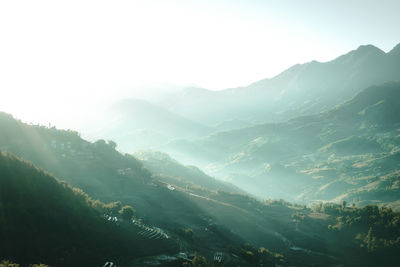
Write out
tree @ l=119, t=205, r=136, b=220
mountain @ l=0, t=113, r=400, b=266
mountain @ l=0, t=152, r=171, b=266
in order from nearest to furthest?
1. mountain @ l=0, t=152, r=171, b=266
2. mountain @ l=0, t=113, r=400, b=266
3. tree @ l=119, t=205, r=136, b=220

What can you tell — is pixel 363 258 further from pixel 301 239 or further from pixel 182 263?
pixel 182 263

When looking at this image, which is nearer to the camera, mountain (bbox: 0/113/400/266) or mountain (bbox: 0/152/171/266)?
mountain (bbox: 0/152/171/266)

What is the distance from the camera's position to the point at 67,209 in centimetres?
9469

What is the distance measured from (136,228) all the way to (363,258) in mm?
146909

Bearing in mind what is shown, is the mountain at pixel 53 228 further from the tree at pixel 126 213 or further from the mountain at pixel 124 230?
the tree at pixel 126 213

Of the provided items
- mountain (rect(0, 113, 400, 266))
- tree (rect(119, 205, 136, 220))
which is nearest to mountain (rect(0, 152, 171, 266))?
mountain (rect(0, 113, 400, 266))

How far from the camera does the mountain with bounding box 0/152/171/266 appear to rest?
221 feet

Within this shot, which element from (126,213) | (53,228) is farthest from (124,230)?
(53,228)

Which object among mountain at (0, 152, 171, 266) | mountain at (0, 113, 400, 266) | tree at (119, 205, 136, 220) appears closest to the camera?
mountain at (0, 152, 171, 266)

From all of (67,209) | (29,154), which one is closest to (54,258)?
(67,209)

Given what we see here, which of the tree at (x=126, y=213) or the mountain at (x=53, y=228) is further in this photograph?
the tree at (x=126, y=213)

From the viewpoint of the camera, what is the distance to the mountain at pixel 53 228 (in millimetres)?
67450

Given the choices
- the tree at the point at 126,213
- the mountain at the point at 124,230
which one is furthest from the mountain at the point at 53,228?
the tree at the point at 126,213

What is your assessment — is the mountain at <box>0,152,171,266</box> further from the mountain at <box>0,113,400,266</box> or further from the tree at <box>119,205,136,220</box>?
the tree at <box>119,205,136,220</box>
